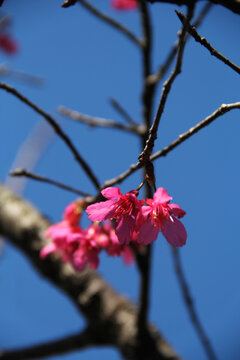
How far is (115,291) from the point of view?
1.67 m

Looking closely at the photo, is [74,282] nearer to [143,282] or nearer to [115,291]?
[115,291]

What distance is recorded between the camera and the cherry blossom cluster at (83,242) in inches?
35.9

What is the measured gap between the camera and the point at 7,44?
120 inches

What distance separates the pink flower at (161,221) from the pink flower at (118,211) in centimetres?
2

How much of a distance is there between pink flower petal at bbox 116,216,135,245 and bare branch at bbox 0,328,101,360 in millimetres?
974

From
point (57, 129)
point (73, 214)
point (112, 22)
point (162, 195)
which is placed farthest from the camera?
point (112, 22)

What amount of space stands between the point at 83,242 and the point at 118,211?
0.25m

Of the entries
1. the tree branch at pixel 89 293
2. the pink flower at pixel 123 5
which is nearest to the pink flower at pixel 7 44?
the pink flower at pixel 123 5

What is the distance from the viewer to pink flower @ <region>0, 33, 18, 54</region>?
3.02m

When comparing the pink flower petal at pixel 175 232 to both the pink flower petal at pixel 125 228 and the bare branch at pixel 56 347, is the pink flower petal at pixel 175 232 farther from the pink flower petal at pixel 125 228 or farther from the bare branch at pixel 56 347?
the bare branch at pixel 56 347

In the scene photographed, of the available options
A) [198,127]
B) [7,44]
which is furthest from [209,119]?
[7,44]

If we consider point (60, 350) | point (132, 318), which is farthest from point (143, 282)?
point (60, 350)

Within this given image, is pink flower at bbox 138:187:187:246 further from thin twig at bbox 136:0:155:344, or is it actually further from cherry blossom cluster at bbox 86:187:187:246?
thin twig at bbox 136:0:155:344

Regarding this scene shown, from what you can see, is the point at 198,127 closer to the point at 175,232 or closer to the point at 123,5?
the point at 175,232
